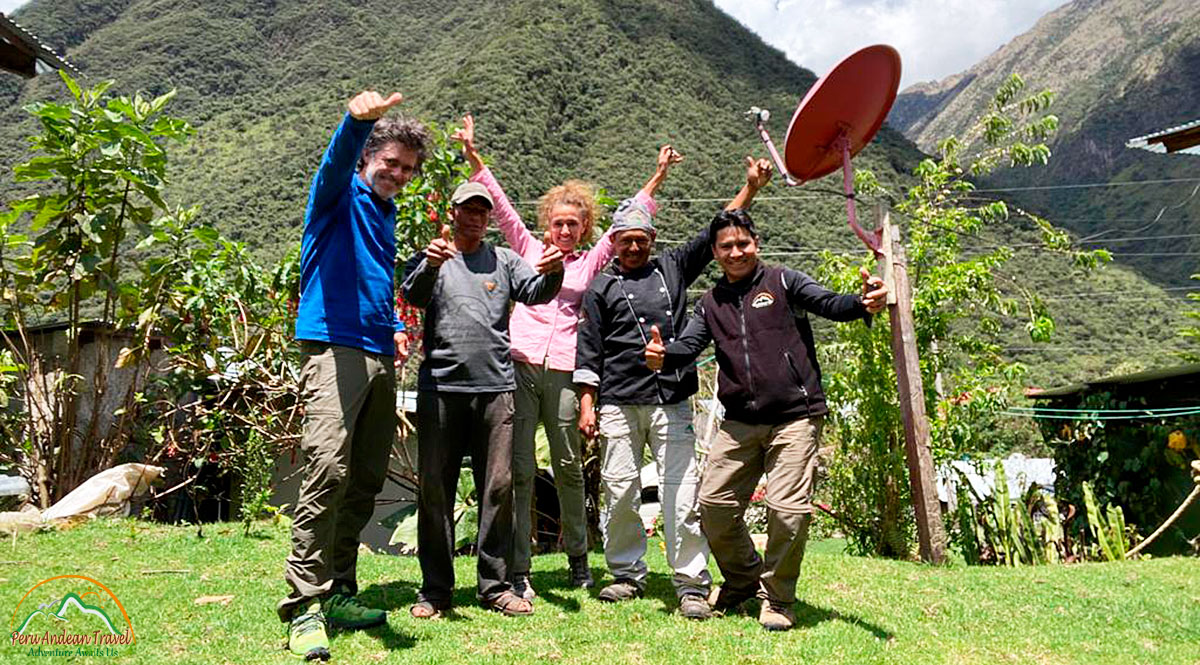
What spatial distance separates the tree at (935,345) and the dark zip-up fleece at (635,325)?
2.40 metres

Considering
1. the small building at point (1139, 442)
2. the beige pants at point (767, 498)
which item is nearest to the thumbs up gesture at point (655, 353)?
the beige pants at point (767, 498)

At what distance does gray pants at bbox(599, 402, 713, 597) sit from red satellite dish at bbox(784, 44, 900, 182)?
4.93 feet

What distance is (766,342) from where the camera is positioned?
4.02 m

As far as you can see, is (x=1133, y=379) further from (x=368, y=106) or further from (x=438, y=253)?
(x=368, y=106)

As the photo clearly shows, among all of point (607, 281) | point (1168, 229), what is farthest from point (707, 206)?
point (607, 281)

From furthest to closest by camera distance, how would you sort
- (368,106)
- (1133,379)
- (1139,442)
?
(1139,442)
(1133,379)
(368,106)

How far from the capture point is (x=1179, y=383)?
8695 millimetres

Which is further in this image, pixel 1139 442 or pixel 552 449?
pixel 1139 442

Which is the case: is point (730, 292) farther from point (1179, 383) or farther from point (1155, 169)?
point (1155, 169)

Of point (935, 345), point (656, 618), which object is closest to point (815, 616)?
point (656, 618)

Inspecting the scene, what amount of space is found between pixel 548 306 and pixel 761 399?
1334mm

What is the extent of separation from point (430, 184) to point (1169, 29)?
105495mm

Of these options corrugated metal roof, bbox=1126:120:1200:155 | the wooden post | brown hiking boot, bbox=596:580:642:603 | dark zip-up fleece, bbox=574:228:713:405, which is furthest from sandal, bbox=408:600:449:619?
corrugated metal roof, bbox=1126:120:1200:155

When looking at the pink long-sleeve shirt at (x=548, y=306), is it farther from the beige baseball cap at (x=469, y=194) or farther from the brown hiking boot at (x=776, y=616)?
the brown hiking boot at (x=776, y=616)
